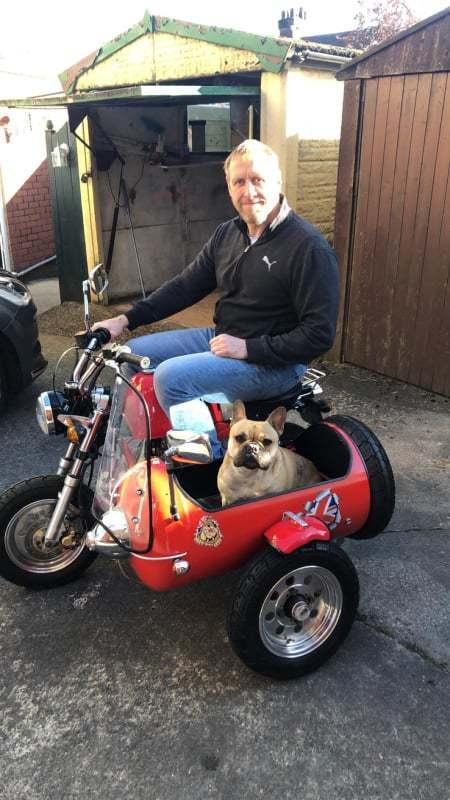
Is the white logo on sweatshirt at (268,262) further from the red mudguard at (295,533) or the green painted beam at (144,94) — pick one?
the green painted beam at (144,94)

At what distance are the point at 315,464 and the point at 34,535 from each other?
1.37 meters

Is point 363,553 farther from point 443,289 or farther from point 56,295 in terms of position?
point 56,295

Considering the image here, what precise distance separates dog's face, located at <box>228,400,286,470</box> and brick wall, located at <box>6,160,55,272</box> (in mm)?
9506

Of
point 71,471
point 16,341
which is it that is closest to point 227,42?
point 16,341

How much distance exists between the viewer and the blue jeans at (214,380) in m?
2.58

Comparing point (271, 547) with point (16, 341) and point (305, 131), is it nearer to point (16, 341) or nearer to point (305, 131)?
point (16, 341)

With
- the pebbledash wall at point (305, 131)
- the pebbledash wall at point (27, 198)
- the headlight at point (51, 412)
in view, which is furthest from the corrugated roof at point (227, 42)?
the headlight at point (51, 412)

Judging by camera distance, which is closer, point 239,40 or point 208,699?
point 208,699

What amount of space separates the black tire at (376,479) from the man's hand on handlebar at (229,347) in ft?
2.03

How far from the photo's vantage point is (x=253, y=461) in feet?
7.75

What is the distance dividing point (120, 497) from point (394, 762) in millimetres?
1353

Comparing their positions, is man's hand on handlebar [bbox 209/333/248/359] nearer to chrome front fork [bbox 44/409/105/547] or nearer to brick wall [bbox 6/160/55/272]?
chrome front fork [bbox 44/409/105/547]

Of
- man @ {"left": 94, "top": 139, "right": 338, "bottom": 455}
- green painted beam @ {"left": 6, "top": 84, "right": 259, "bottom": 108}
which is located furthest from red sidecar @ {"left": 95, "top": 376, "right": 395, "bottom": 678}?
green painted beam @ {"left": 6, "top": 84, "right": 259, "bottom": 108}

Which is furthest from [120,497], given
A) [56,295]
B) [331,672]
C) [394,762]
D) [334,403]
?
[56,295]
